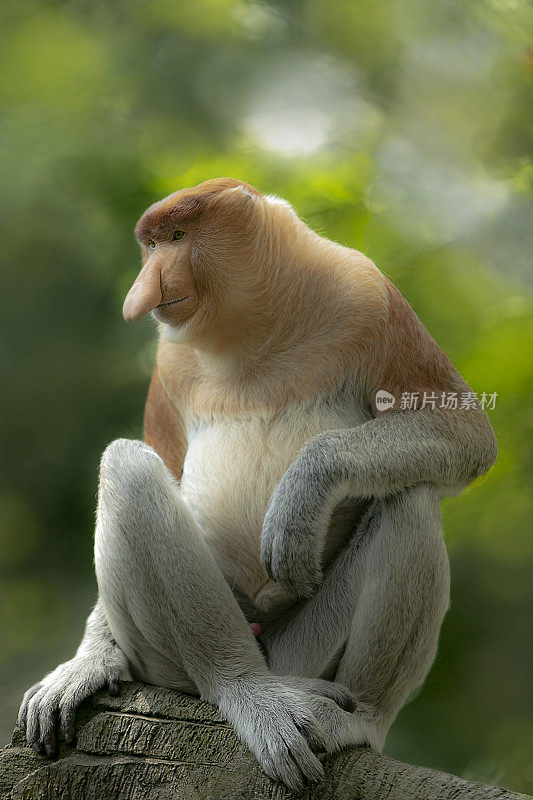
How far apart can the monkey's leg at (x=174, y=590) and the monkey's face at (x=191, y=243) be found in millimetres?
401

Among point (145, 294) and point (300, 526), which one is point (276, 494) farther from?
point (145, 294)

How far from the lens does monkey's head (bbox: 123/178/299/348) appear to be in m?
2.10

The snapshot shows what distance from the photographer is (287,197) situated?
4562 mm

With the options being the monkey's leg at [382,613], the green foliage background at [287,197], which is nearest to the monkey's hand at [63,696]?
the monkey's leg at [382,613]

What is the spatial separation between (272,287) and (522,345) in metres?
2.68

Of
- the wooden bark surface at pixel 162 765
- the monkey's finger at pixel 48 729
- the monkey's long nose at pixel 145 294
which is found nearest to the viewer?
the wooden bark surface at pixel 162 765

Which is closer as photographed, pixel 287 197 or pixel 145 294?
pixel 145 294

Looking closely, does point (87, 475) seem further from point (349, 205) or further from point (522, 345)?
point (522, 345)

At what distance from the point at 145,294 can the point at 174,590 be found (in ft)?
2.32

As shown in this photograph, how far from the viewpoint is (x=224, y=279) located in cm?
216

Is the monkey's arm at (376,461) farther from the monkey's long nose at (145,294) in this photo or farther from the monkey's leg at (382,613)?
the monkey's long nose at (145,294)

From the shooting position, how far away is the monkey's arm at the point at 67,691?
2.08m

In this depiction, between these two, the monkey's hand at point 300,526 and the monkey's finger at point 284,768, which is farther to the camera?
the monkey's hand at point 300,526

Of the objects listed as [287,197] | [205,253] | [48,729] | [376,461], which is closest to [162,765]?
[48,729]
